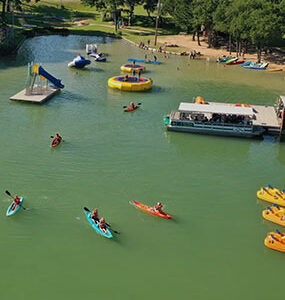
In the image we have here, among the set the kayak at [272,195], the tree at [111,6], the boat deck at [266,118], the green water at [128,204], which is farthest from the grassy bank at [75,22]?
the kayak at [272,195]

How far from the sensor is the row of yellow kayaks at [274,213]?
26.0 m

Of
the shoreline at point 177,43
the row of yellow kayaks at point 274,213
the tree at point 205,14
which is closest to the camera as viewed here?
the row of yellow kayaks at point 274,213

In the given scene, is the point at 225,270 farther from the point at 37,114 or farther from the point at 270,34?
the point at 270,34

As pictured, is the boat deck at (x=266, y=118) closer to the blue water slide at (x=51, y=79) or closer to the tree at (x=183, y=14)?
the blue water slide at (x=51, y=79)

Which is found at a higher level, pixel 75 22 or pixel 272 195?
pixel 75 22

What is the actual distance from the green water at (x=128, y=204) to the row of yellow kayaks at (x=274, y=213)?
0.53 meters

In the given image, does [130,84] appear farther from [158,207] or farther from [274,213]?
[274,213]

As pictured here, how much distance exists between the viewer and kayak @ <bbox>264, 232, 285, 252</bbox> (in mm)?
25875

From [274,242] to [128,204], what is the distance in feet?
34.8

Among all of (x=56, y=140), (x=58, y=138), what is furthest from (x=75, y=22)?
(x=56, y=140)

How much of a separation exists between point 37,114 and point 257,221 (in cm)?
2875

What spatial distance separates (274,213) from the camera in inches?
1144

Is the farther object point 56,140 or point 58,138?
point 58,138

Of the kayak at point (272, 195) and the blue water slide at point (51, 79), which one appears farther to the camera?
the blue water slide at point (51, 79)
